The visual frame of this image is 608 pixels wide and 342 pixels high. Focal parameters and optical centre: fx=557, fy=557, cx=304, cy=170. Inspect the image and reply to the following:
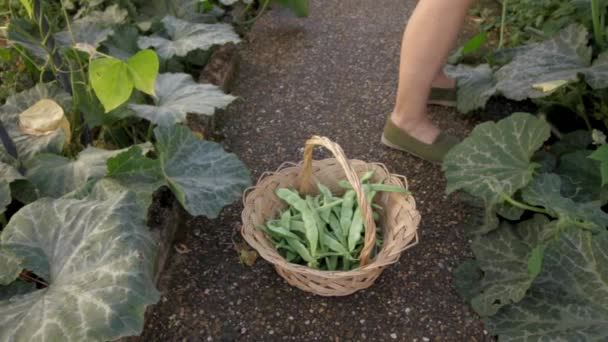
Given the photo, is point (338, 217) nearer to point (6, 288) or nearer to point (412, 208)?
point (412, 208)

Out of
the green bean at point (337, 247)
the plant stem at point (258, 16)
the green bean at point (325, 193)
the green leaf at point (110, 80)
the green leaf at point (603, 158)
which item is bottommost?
the plant stem at point (258, 16)

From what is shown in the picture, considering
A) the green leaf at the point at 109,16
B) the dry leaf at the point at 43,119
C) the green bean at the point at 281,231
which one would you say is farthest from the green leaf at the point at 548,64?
the green leaf at the point at 109,16

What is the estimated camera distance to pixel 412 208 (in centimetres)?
178

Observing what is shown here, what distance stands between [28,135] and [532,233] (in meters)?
1.71

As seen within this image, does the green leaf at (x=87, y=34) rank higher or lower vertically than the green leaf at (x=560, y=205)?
higher

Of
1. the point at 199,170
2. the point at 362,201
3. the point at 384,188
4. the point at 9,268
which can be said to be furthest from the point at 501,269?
the point at 9,268

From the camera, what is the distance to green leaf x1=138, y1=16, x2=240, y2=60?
7.69 feet

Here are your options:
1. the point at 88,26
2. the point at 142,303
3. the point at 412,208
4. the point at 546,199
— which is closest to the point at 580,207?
the point at 546,199

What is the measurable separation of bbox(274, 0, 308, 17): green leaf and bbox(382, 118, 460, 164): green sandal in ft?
4.03

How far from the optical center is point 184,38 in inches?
95.7

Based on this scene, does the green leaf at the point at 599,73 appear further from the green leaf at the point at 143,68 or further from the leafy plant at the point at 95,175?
the green leaf at the point at 143,68

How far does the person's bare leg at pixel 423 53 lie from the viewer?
77.8 inches

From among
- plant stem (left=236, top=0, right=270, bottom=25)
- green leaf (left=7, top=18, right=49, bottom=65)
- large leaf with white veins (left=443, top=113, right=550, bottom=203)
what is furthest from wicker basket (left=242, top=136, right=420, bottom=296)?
plant stem (left=236, top=0, right=270, bottom=25)

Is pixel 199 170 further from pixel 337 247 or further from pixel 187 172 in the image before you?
pixel 337 247
